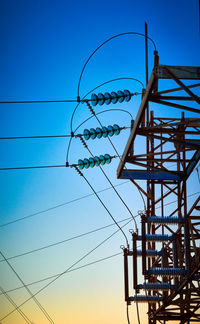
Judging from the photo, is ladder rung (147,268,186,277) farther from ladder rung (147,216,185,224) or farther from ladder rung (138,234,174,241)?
ladder rung (147,216,185,224)

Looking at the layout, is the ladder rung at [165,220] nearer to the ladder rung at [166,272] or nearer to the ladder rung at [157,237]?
the ladder rung at [157,237]

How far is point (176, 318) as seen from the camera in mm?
21688

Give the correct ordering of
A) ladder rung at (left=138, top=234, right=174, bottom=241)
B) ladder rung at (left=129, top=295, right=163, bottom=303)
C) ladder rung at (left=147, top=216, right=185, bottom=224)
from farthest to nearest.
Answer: ladder rung at (left=129, top=295, right=163, bottom=303)
ladder rung at (left=138, top=234, right=174, bottom=241)
ladder rung at (left=147, top=216, right=185, bottom=224)

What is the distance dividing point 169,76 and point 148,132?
3.49 m

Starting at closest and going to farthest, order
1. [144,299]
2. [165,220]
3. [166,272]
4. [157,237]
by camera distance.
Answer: [166,272] → [165,220] → [157,237] → [144,299]

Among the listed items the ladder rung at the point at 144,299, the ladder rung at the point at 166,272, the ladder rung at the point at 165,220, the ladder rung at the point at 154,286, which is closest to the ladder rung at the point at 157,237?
the ladder rung at the point at 165,220

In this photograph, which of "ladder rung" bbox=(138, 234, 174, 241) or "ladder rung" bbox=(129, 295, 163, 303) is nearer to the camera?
"ladder rung" bbox=(138, 234, 174, 241)

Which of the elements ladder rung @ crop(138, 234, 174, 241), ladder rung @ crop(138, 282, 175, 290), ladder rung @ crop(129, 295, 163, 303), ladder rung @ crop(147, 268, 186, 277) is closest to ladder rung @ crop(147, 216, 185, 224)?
ladder rung @ crop(138, 234, 174, 241)

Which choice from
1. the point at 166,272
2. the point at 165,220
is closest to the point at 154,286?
the point at 166,272

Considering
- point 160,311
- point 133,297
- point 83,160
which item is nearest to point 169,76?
point 83,160

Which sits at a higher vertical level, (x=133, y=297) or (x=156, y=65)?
(x=156, y=65)

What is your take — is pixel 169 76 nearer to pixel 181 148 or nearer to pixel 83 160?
pixel 83 160

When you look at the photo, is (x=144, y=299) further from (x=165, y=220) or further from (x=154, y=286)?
(x=165, y=220)

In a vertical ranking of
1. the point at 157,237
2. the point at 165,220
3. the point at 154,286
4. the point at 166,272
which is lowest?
the point at 154,286
